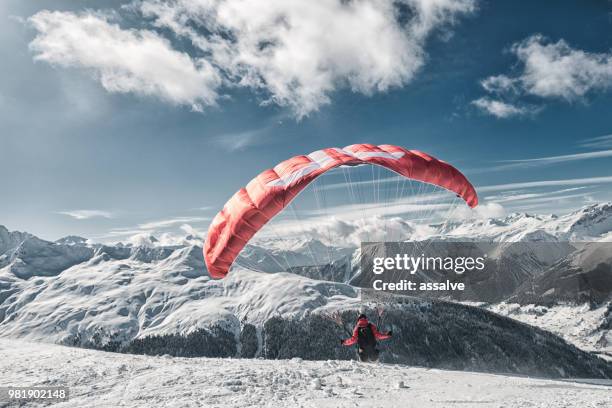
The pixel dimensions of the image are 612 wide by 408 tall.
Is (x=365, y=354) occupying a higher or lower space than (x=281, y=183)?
lower

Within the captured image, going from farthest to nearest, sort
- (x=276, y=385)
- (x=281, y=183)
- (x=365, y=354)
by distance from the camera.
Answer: (x=365, y=354) → (x=281, y=183) → (x=276, y=385)

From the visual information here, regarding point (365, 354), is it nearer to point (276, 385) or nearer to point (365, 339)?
point (365, 339)

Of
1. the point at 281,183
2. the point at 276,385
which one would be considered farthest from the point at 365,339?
the point at 281,183

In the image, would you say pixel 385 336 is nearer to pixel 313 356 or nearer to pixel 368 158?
pixel 368 158

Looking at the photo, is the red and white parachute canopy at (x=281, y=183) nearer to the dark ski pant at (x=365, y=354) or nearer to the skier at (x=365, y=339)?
the skier at (x=365, y=339)

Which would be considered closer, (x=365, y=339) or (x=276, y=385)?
(x=276, y=385)

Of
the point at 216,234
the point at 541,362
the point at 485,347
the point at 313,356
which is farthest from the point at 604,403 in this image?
the point at 541,362

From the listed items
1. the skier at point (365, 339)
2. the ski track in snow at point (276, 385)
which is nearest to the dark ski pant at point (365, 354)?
the skier at point (365, 339)
